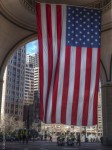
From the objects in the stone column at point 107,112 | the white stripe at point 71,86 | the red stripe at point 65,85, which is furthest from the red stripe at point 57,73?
the stone column at point 107,112

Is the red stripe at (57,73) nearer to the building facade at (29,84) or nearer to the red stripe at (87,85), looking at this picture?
the red stripe at (87,85)

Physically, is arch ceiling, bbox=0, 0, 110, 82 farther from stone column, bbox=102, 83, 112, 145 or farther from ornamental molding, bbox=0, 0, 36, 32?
stone column, bbox=102, 83, 112, 145

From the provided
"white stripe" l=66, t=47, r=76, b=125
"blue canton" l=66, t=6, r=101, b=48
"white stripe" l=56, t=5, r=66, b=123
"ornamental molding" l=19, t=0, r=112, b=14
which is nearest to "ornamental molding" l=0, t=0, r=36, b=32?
"ornamental molding" l=19, t=0, r=112, b=14

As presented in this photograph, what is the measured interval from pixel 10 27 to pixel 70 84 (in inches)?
309

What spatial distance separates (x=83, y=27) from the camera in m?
12.9

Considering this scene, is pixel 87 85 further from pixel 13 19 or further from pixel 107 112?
pixel 107 112

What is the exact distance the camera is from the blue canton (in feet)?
40.9

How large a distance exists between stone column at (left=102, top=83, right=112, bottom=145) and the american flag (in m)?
8.93

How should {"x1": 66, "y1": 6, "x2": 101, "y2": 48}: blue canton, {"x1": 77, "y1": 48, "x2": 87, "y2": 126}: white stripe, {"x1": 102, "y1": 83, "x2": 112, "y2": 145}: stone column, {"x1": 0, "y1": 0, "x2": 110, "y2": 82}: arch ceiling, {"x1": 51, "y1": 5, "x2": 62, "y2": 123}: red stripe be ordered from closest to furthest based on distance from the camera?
{"x1": 51, "y1": 5, "x2": 62, "y2": 123}: red stripe, {"x1": 77, "y1": 48, "x2": 87, "y2": 126}: white stripe, {"x1": 66, "y1": 6, "x2": 101, "y2": 48}: blue canton, {"x1": 0, "y1": 0, "x2": 110, "y2": 82}: arch ceiling, {"x1": 102, "y1": 83, "x2": 112, "y2": 145}: stone column

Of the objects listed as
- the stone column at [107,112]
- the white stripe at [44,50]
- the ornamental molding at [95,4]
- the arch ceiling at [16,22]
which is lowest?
the stone column at [107,112]

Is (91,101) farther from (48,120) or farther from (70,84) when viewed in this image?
(48,120)

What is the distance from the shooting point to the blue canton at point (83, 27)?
40.9 ft

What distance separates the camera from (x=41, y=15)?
12.9 meters

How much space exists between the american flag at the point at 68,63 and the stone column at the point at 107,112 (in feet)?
29.3
